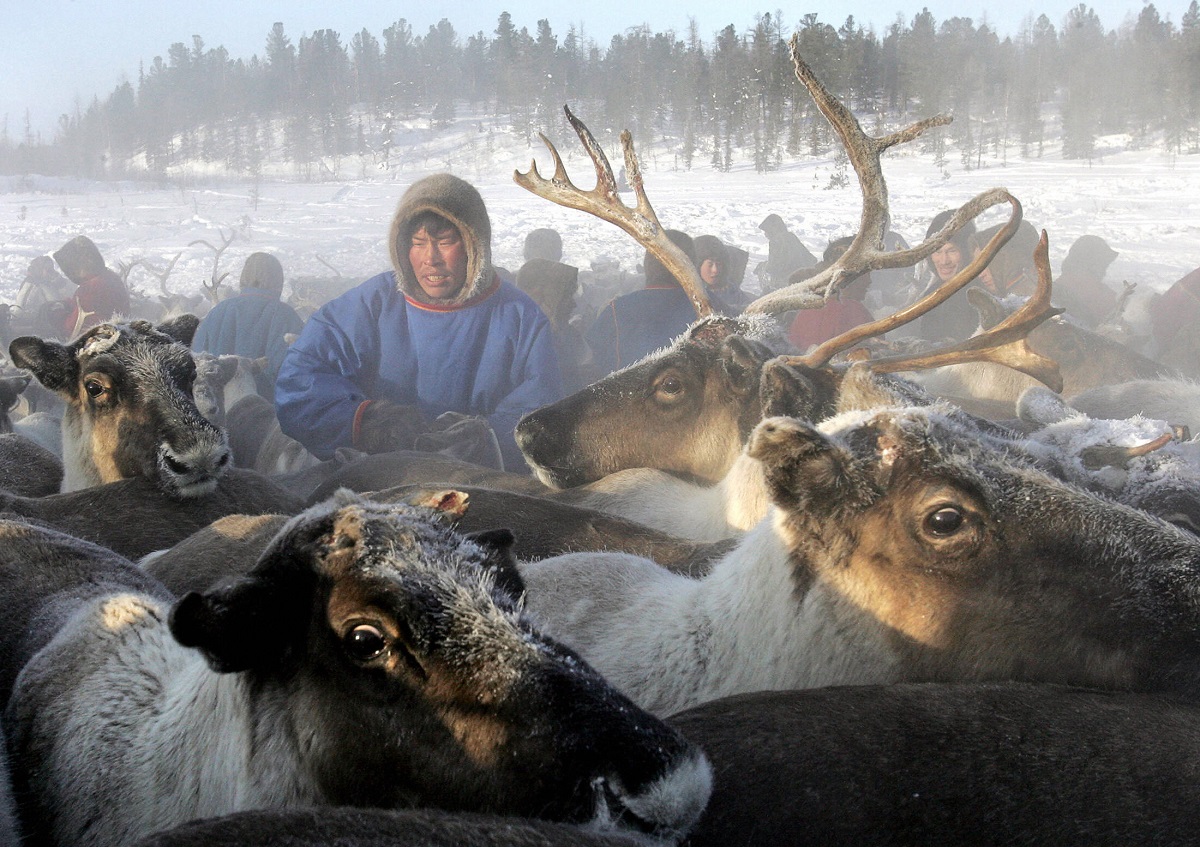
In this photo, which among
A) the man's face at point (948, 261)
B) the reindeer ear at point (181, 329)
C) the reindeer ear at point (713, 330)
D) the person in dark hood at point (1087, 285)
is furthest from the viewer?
the person in dark hood at point (1087, 285)

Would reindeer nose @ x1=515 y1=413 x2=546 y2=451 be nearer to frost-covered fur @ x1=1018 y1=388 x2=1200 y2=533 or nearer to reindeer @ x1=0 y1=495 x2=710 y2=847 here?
frost-covered fur @ x1=1018 y1=388 x2=1200 y2=533

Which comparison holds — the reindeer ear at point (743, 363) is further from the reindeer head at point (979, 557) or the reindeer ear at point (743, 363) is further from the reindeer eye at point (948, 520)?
the reindeer eye at point (948, 520)

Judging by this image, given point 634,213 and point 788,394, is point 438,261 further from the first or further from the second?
point 788,394

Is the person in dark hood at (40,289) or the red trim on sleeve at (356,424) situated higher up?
the person in dark hood at (40,289)

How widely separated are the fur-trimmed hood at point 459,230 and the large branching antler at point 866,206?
2.03m

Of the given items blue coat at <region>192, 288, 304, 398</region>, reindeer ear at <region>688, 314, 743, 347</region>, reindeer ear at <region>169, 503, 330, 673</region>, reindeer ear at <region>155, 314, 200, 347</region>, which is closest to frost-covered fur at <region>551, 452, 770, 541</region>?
reindeer ear at <region>688, 314, 743, 347</region>

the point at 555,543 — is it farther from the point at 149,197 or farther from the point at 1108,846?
the point at 149,197

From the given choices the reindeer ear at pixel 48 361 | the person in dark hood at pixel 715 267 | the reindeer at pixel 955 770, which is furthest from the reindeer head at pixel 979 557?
the person in dark hood at pixel 715 267

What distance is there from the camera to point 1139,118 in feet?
86.2

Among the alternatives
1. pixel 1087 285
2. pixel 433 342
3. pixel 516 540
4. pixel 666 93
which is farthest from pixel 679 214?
pixel 516 540

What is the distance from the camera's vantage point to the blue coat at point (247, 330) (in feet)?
30.8

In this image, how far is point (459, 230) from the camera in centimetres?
594

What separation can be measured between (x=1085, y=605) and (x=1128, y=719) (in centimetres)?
33

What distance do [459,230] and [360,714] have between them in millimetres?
4485
